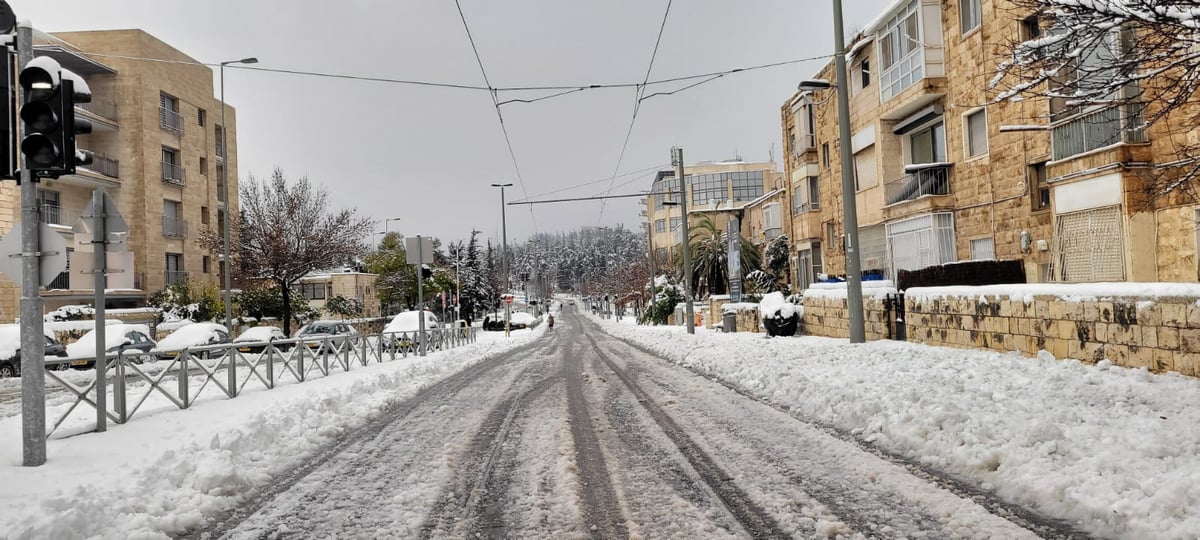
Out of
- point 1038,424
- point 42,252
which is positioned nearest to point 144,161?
point 42,252

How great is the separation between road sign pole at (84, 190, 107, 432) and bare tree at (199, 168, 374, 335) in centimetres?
2256

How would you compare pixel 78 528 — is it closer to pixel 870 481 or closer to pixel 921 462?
pixel 870 481

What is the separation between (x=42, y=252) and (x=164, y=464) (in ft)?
7.30

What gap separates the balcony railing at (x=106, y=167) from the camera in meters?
30.7

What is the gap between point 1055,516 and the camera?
4223mm

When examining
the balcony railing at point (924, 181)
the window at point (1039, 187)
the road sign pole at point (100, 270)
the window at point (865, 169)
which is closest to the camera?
the road sign pole at point (100, 270)

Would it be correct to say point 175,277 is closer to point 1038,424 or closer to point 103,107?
point 103,107

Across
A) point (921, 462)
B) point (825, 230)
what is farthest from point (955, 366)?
point (825, 230)

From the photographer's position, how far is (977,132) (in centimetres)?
1931

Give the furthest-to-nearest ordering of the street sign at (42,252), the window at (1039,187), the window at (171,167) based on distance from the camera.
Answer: the window at (171,167) → the window at (1039,187) → the street sign at (42,252)

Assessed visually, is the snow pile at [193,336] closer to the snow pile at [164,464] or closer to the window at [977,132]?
the snow pile at [164,464]

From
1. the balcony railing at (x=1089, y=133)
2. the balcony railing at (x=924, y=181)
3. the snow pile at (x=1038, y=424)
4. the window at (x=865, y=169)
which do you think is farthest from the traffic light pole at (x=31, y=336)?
the window at (x=865, y=169)

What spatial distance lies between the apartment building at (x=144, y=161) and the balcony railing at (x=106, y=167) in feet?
0.21

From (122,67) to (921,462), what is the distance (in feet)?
123
